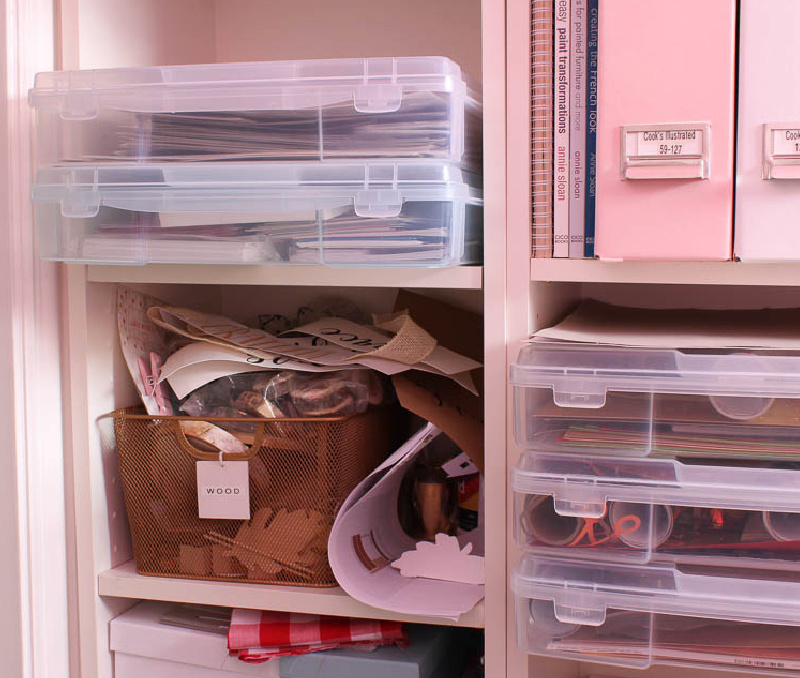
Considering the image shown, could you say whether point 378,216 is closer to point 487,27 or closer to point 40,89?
point 487,27

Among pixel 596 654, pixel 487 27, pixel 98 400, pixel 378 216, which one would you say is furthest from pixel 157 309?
pixel 596 654

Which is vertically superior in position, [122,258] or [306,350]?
[122,258]

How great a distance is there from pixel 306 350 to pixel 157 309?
179mm

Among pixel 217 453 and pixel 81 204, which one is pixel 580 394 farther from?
pixel 81 204

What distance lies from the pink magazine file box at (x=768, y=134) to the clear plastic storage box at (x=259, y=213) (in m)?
0.25

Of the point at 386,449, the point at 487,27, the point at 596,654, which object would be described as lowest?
the point at 596,654

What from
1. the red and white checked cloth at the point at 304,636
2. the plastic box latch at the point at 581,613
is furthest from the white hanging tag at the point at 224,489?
the plastic box latch at the point at 581,613

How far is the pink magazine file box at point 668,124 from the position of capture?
2.41 ft

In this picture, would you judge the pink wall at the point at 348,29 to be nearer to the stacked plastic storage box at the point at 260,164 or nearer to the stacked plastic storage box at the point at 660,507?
the stacked plastic storage box at the point at 260,164

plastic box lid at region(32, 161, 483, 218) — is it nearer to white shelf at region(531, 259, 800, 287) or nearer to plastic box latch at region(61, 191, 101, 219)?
plastic box latch at region(61, 191, 101, 219)

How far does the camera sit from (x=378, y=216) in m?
0.80

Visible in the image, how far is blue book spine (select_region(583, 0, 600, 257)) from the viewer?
0.80m

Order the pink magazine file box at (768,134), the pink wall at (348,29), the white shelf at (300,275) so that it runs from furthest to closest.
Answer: the pink wall at (348,29), the white shelf at (300,275), the pink magazine file box at (768,134)

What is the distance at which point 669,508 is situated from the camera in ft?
2.60
